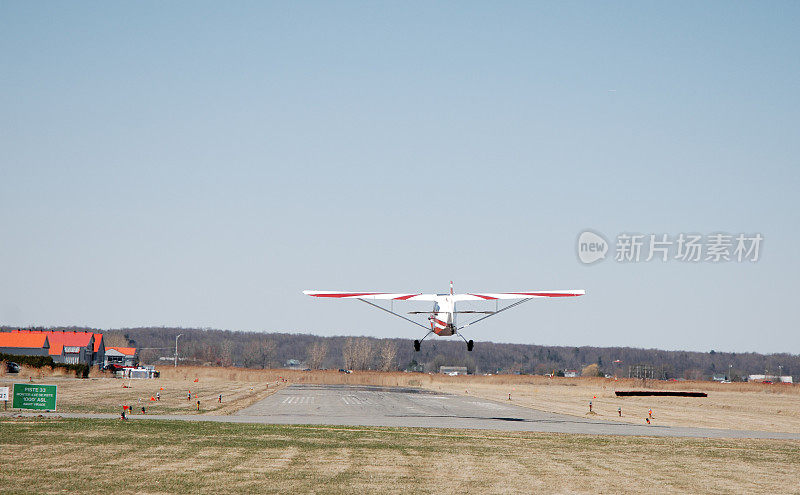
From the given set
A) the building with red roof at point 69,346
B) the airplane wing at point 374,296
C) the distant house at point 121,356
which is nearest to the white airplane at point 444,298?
the airplane wing at point 374,296

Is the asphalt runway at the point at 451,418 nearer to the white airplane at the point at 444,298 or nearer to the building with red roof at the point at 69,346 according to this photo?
the white airplane at the point at 444,298

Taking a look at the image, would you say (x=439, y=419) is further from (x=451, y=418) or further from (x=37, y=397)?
(x=37, y=397)

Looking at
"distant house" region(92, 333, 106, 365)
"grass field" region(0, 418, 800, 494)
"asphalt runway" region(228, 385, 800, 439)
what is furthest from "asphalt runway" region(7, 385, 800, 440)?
"distant house" region(92, 333, 106, 365)

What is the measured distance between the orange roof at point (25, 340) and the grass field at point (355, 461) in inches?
4964

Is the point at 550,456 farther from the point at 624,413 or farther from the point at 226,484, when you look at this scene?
the point at 624,413

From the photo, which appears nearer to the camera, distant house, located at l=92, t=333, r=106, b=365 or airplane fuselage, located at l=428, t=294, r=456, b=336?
airplane fuselage, located at l=428, t=294, r=456, b=336

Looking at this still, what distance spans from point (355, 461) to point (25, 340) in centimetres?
14392

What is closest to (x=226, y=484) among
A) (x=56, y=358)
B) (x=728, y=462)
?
(x=728, y=462)

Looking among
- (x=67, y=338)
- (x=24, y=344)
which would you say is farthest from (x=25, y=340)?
(x=67, y=338)

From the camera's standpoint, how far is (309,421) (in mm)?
45250

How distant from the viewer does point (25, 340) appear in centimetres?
15350

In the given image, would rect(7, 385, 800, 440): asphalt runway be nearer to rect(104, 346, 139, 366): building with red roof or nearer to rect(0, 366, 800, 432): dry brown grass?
rect(0, 366, 800, 432): dry brown grass

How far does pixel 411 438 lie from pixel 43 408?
19442mm

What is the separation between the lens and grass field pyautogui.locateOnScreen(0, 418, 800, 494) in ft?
73.9
